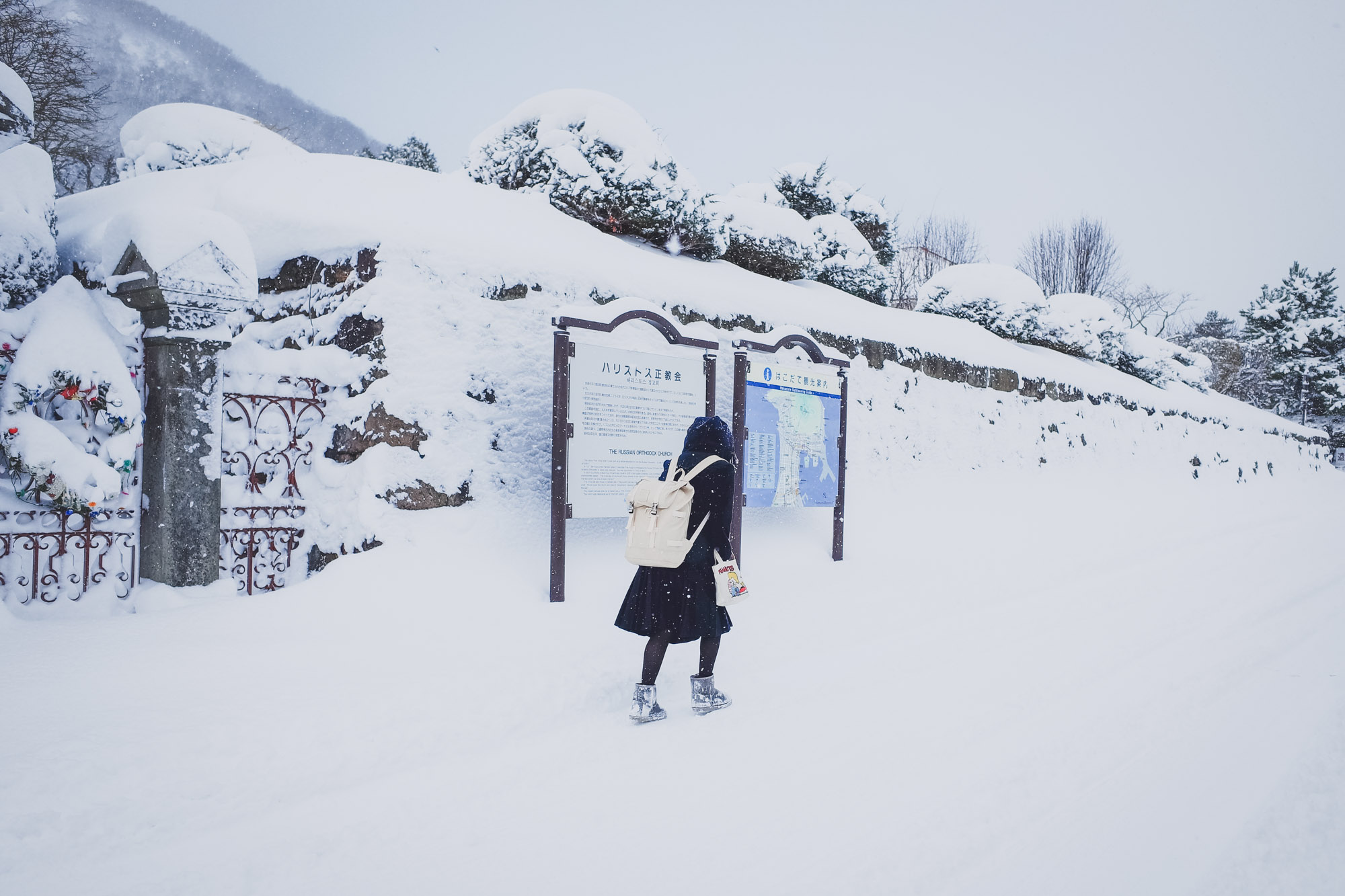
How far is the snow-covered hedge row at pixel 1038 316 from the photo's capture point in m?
13.2

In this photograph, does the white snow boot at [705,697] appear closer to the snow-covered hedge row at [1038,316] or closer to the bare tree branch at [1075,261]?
the snow-covered hedge row at [1038,316]

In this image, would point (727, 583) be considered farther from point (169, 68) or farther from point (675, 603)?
point (169, 68)

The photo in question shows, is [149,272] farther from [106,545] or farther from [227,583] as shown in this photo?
[227,583]

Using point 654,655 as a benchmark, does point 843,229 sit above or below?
above

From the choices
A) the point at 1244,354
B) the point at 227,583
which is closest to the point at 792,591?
the point at 227,583

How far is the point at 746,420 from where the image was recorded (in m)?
5.86

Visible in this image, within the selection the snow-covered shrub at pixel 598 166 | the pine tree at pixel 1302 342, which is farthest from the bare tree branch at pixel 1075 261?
the snow-covered shrub at pixel 598 166

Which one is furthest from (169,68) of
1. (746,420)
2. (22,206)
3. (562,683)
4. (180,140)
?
(562,683)

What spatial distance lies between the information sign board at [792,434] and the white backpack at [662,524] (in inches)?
89.8

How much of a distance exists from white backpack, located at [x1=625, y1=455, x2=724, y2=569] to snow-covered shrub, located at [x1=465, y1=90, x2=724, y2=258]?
17.2 feet

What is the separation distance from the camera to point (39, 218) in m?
4.69

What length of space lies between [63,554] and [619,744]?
10.9ft

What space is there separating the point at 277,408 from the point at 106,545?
1.24 m

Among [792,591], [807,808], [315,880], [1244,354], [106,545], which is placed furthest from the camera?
[1244,354]
